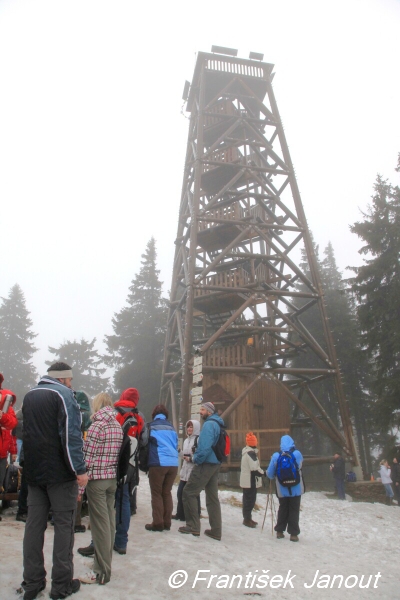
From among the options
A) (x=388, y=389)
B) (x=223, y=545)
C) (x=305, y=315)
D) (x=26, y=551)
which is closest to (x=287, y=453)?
(x=223, y=545)

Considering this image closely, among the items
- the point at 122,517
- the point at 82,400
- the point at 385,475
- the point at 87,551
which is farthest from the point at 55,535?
the point at 385,475

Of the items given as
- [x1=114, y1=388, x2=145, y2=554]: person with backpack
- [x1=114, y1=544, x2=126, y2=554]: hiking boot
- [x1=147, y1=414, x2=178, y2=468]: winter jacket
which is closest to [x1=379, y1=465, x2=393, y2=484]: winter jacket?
[x1=147, y1=414, x2=178, y2=468]: winter jacket

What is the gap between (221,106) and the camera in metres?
18.6

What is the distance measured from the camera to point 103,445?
4496 millimetres

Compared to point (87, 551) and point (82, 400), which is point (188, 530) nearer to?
point (87, 551)

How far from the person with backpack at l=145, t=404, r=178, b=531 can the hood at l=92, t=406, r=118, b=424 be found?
1283mm

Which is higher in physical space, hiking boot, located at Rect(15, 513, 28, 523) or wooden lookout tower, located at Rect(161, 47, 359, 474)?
wooden lookout tower, located at Rect(161, 47, 359, 474)

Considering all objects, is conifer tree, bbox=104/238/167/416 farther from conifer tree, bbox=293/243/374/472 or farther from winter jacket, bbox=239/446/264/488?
winter jacket, bbox=239/446/264/488

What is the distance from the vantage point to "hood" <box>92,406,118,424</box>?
460 cm

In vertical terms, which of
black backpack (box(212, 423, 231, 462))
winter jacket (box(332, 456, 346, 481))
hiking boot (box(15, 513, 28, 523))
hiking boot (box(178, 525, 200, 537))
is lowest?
hiking boot (box(178, 525, 200, 537))

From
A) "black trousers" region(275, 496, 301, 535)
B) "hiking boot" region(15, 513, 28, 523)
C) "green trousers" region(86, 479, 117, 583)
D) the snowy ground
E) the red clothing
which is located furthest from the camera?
"black trousers" region(275, 496, 301, 535)

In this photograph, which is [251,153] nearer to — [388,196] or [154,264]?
[388,196]

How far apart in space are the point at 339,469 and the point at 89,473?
33.7 ft

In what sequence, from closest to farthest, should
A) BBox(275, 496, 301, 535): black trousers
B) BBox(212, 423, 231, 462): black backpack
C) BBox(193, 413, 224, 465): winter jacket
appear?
1. BBox(193, 413, 224, 465): winter jacket
2. BBox(212, 423, 231, 462): black backpack
3. BBox(275, 496, 301, 535): black trousers
